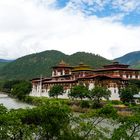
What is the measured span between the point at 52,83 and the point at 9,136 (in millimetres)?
83868

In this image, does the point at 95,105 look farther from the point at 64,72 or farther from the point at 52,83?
the point at 64,72

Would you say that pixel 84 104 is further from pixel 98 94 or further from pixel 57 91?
pixel 57 91

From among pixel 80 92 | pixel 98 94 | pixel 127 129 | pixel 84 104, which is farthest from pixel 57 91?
pixel 127 129

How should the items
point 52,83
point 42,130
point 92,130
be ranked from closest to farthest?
point 42,130 < point 92,130 < point 52,83

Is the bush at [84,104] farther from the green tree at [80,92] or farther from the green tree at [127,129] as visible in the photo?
the green tree at [127,129]

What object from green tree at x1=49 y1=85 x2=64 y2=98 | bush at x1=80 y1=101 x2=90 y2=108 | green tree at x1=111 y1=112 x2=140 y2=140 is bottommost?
green tree at x1=111 y1=112 x2=140 y2=140

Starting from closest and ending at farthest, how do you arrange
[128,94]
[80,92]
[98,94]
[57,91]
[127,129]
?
[127,129] → [128,94] → [98,94] → [80,92] → [57,91]

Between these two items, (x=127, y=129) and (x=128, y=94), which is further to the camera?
(x=128, y=94)

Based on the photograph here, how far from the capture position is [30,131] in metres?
24.1

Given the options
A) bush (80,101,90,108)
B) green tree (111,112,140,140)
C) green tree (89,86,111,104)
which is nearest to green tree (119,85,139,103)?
green tree (89,86,111,104)

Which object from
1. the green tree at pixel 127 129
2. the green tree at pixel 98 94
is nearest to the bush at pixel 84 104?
the green tree at pixel 98 94

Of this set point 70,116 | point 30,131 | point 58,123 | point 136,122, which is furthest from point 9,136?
point 136,122

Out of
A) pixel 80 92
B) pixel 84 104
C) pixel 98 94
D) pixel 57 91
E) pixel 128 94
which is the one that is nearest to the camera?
pixel 84 104

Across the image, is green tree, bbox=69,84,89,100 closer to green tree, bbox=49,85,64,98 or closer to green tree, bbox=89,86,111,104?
green tree, bbox=89,86,111,104
